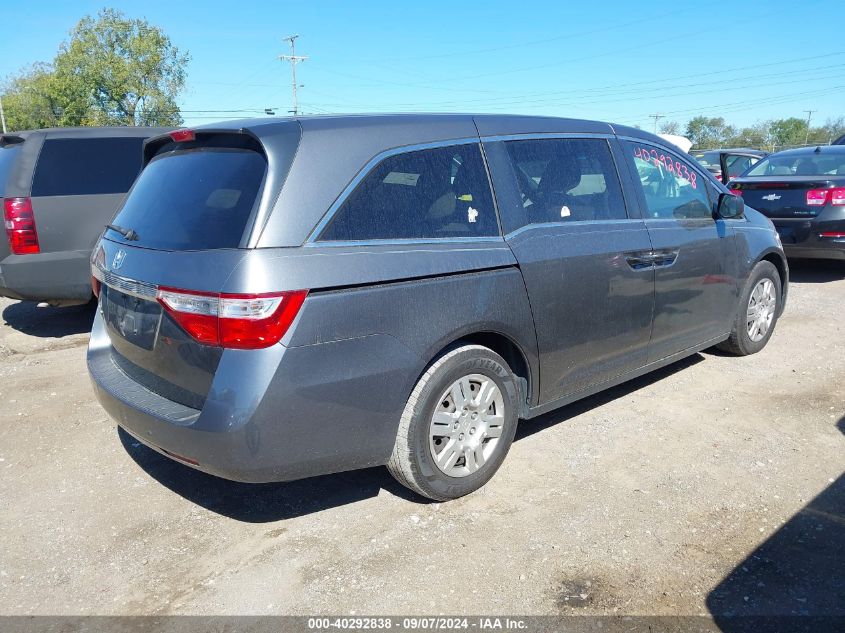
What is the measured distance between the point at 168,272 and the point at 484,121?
1.72 meters

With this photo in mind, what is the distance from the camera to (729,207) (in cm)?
473

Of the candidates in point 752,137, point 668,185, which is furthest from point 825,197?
point 752,137

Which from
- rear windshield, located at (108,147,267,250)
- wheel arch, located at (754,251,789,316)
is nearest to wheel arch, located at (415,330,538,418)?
rear windshield, located at (108,147,267,250)

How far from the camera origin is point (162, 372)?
286cm

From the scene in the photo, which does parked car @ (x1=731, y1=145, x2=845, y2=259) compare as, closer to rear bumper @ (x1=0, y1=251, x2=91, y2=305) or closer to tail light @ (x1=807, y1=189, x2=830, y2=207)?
tail light @ (x1=807, y1=189, x2=830, y2=207)

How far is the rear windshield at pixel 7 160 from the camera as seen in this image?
233 inches

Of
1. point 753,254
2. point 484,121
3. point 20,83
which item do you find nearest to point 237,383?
point 484,121

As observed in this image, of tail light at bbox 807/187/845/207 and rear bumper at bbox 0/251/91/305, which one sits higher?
tail light at bbox 807/187/845/207

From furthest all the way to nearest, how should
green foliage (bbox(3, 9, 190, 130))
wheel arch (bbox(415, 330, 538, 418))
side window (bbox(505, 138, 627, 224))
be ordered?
green foliage (bbox(3, 9, 190, 130)) → side window (bbox(505, 138, 627, 224)) → wheel arch (bbox(415, 330, 538, 418))

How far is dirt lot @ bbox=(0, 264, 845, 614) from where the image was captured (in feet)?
8.62

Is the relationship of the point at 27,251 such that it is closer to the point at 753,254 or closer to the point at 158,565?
the point at 158,565

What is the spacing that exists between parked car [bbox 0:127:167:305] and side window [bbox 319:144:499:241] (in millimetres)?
3878

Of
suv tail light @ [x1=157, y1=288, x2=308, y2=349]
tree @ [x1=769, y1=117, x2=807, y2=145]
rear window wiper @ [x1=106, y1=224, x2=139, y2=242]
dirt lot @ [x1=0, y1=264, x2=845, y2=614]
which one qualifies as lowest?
dirt lot @ [x1=0, y1=264, x2=845, y2=614]

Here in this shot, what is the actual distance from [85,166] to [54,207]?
0.55 m
